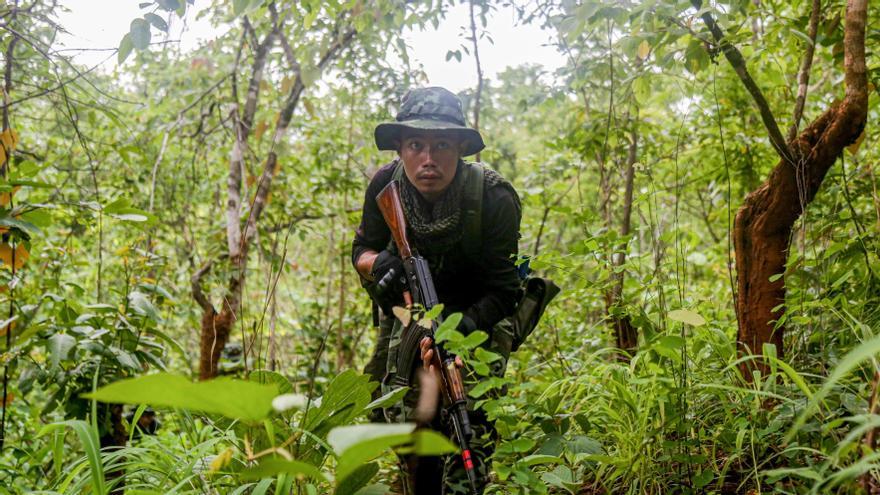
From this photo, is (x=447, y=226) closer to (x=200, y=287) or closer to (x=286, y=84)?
(x=286, y=84)

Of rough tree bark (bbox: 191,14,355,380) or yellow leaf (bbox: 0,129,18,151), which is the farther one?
rough tree bark (bbox: 191,14,355,380)

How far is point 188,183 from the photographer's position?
6422 mm

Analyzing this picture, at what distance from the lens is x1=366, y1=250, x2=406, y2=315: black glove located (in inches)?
104

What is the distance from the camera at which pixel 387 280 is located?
8.63 ft

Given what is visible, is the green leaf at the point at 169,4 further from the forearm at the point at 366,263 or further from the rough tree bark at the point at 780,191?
the rough tree bark at the point at 780,191

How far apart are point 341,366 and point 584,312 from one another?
2.65m

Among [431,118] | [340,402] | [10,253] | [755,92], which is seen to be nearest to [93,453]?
[340,402]

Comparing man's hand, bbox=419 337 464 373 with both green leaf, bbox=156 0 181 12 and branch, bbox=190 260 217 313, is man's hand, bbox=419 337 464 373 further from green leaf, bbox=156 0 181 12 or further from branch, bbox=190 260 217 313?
branch, bbox=190 260 217 313

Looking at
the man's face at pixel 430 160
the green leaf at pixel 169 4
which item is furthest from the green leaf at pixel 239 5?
the man's face at pixel 430 160

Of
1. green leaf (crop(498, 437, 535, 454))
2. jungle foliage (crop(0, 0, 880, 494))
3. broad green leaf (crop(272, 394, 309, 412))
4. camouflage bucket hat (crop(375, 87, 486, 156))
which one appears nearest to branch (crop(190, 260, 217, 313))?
jungle foliage (crop(0, 0, 880, 494))

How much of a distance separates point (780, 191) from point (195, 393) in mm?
2299

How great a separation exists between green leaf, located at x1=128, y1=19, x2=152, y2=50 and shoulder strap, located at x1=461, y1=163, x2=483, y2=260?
51.4 inches

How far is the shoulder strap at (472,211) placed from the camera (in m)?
2.68

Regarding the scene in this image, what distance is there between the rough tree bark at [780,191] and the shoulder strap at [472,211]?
1023 mm
